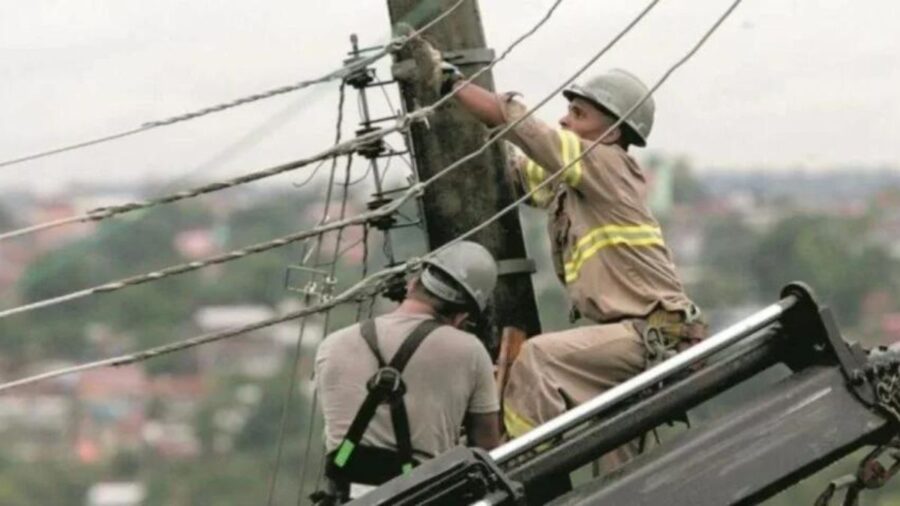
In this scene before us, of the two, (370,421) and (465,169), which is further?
(465,169)

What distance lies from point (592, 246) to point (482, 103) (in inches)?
29.6

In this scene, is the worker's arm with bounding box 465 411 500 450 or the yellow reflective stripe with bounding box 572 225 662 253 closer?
the worker's arm with bounding box 465 411 500 450

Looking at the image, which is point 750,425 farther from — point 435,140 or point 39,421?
point 39,421

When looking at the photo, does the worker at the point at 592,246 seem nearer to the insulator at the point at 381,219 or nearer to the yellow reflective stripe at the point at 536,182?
the yellow reflective stripe at the point at 536,182

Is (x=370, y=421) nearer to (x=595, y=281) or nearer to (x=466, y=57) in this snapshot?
(x=595, y=281)

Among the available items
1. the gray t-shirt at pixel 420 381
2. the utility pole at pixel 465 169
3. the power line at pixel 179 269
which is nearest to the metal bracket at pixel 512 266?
the utility pole at pixel 465 169

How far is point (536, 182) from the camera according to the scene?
10.1 metres

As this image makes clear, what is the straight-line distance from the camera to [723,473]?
7367 millimetres

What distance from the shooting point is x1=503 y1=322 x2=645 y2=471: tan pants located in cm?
973

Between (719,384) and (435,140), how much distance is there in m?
2.55

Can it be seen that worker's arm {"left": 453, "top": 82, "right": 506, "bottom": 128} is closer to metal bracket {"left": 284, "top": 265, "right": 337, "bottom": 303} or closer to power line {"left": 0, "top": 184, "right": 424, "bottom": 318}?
power line {"left": 0, "top": 184, "right": 424, "bottom": 318}

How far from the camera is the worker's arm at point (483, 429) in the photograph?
9.42 meters

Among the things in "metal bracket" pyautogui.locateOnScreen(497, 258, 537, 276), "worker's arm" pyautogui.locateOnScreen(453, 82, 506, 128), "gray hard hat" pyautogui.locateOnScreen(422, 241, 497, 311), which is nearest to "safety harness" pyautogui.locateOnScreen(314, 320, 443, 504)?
"gray hard hat" pyautogui.locateOnScreen(422, 241, 497, 311)

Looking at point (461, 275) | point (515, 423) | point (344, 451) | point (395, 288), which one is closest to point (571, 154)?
point (461, 275)
